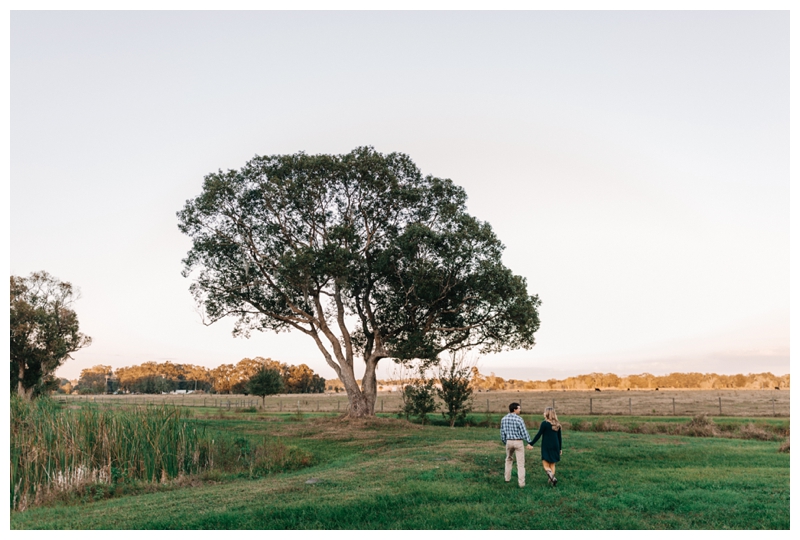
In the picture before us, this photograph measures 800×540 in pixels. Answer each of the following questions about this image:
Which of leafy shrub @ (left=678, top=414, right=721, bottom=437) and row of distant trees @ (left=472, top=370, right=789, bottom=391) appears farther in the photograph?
row of distant trees @ (left=472, top=370, right=789, bottom=391)

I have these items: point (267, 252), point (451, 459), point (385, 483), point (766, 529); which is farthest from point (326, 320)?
point (766, 529)

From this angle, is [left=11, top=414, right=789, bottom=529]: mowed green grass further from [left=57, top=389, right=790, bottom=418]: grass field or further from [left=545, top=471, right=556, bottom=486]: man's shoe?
[left=57, top=389, right=790, bottom=418]: grass field

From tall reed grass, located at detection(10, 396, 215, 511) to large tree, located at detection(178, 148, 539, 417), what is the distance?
37.3 feet

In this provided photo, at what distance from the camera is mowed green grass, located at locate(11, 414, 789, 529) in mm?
9680

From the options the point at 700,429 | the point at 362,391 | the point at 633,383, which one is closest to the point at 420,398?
the point at 362,391

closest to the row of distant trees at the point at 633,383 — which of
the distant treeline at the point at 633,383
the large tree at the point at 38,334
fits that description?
the distant treeline at the point at 633,383

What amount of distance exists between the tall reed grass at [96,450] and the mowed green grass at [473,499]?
5.83 ft

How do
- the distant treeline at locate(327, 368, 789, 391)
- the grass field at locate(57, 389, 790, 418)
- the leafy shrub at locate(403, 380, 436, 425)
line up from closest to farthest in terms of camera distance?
the leafy shrub at locate(403, 380, 436, 425), the grass field at locate(57, 389, 790, 418), the distant treeline at locate(327, 368, 789, 391)

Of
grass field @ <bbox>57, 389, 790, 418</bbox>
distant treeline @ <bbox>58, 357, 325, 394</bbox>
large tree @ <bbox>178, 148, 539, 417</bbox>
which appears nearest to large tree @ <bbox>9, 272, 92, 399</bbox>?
grass field @ <bbox>57, 389, 790, 418</bbox>

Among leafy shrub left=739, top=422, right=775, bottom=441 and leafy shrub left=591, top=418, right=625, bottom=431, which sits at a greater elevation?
leafy shrub left=739, top=422, right=775, bottom=441

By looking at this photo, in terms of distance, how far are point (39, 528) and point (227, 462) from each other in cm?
795

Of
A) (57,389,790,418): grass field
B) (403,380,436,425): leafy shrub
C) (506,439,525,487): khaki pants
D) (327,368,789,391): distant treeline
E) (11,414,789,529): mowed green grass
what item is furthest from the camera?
(327,368,789,391): distant treeline

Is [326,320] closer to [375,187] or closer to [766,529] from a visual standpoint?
[375,187]

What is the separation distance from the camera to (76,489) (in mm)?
13648
